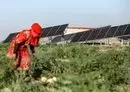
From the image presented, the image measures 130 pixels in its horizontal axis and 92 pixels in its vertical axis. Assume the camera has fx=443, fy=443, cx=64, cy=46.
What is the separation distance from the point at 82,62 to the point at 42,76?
167cm

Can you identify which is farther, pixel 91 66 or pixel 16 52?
pixel 91 66

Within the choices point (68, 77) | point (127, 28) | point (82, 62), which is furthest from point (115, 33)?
point (68, 77)

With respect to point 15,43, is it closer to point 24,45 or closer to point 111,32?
point 24,45

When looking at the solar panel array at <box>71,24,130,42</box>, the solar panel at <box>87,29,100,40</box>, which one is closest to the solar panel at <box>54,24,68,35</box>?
the solar panel array at <box>71,24,130,42</box>

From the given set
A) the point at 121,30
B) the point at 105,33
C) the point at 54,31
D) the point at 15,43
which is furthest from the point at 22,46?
the point at 54,31

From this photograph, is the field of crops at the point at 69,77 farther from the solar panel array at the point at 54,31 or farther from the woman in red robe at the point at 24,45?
the solar panel array at the point at 54,31

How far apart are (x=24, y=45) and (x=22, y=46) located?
1.7 inches

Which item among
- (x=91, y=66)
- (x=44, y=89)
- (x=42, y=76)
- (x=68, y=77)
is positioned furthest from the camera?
(x=91, y=66)

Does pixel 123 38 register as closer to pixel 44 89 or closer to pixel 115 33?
pixel 115 33

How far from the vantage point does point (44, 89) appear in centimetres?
630

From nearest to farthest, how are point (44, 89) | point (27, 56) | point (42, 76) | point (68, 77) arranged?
point (44, 89)
point (68, 77)
point (42, 76)
point (27, 56)

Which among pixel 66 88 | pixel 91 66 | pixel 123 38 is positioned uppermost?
pixel 66 88

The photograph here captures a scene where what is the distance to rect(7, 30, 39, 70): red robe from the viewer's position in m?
8.23

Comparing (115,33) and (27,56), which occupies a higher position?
(27,56)
